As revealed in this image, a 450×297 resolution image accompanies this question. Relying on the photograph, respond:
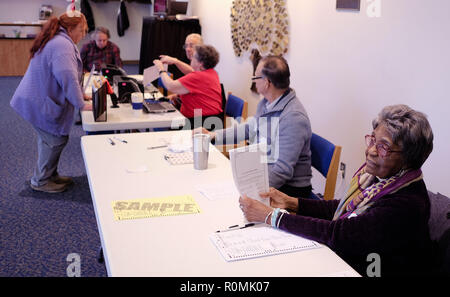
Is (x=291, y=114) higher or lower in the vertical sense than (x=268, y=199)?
higher

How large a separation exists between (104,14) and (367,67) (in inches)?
325

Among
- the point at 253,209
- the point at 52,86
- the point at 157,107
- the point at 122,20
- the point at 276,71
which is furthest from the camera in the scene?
the point at 122,20

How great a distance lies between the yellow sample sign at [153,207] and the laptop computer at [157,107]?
1613 mm

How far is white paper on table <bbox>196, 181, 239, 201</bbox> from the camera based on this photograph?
188cm

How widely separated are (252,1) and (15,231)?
3130 mm

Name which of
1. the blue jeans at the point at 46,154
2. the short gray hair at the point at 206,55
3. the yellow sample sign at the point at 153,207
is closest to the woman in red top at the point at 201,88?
the short gray hair at the point at 206,55

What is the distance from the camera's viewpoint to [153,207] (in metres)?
1.74

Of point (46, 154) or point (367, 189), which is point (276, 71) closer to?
point (367, 189)

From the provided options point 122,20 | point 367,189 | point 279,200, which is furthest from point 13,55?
point 367,189

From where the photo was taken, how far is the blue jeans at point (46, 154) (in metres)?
3.41

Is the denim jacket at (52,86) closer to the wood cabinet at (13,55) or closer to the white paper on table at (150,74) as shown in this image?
the white paper on table at (150,74)
